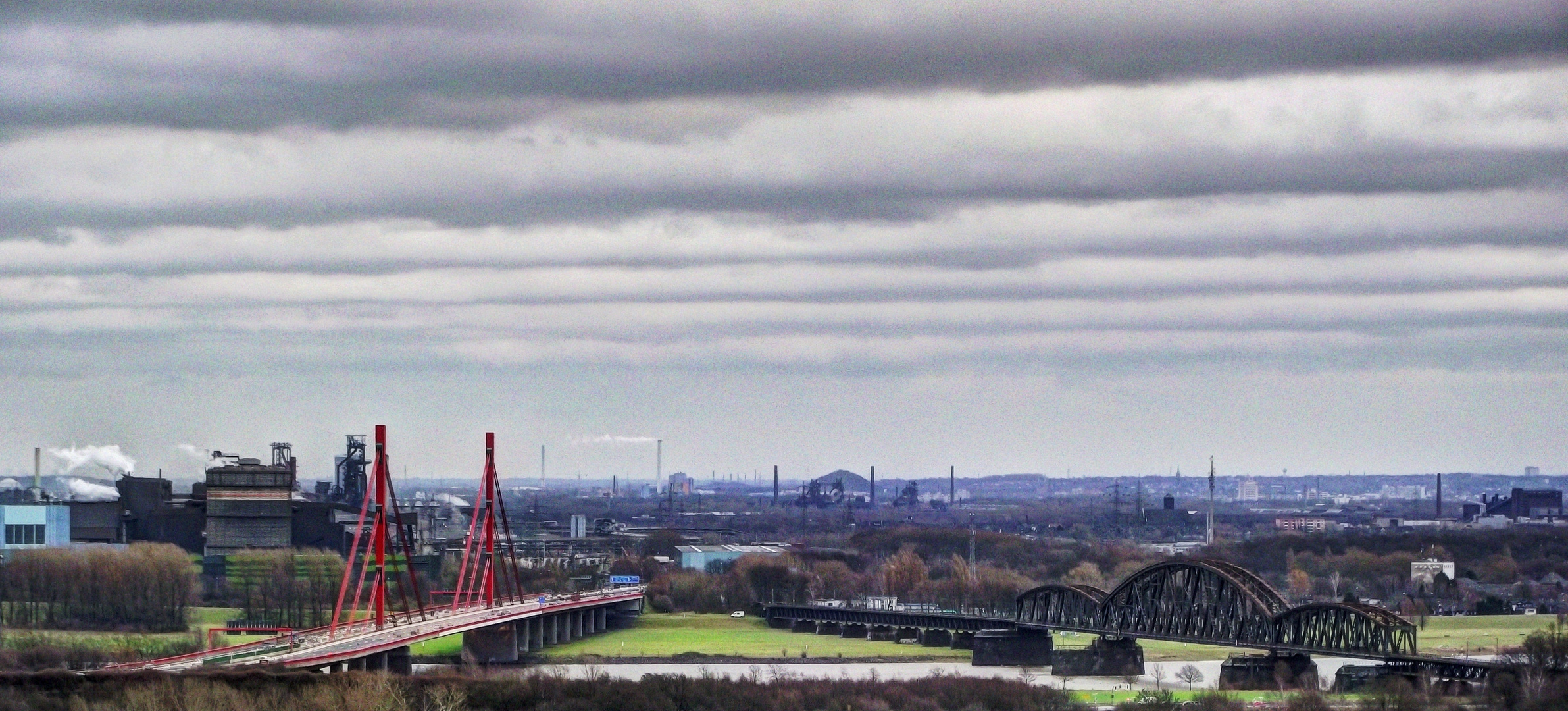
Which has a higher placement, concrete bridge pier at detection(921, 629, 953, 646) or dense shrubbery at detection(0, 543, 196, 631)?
dense shrubbery at detection(0, 543, 196, 631)

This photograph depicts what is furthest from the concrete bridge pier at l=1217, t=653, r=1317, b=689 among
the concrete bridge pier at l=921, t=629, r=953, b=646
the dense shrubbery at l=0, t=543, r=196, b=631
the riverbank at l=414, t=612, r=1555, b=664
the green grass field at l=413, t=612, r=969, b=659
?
the dense shrubbery at l=0, t=543, r=196, b=631

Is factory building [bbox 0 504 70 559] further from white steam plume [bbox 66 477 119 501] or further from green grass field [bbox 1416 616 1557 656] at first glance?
green grass field [bbox 1416 616 1557 656]

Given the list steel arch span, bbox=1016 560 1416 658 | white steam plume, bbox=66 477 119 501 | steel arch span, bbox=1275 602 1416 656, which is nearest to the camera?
steel arch span, bbox=1275 602 1416 656

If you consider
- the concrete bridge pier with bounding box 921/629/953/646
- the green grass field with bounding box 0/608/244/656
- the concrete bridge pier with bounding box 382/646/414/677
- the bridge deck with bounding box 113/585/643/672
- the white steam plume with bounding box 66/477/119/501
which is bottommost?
the concrete bridge pier with bounding box 921/629/953/646

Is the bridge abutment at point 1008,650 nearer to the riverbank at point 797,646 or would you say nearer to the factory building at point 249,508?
the riverbank at point 797,646

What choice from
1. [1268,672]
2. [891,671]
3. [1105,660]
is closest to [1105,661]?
[1105,660]

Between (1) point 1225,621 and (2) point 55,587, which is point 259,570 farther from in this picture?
(1) point 1225,621

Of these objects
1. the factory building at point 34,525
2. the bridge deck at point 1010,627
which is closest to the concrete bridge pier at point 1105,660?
the bridge deck at point 1010,627
